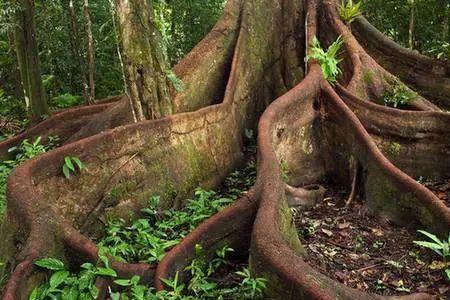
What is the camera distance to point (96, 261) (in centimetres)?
372

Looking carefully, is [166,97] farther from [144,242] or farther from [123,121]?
[144,242]

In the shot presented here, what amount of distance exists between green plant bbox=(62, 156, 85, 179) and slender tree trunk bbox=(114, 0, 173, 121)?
125 cm

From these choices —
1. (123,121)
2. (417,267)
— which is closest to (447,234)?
(417,267)

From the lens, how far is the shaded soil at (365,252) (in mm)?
4379

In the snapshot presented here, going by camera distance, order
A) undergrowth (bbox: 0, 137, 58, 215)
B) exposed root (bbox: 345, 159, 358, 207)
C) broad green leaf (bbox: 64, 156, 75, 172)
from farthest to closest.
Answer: undergrowth (bbox: 0, 137, 58, 215) < exposed root (bbox: 345, 159, 358, 207) < broad green leaf (bbox: 64, 156, 75, 172)

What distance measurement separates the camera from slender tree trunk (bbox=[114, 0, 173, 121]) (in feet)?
18.1

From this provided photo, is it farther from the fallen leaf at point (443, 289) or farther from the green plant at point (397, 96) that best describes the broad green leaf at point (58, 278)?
the green plant at point (397, 96)

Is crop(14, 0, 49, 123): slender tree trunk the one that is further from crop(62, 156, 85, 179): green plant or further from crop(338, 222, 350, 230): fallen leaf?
crop(338, 222, 350, 230): fallen leaf

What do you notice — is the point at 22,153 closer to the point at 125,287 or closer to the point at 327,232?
the point at 125,287

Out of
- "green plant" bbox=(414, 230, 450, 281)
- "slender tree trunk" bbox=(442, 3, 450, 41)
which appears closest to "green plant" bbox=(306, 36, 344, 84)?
"green plant" bbox=(414, 230, 450, 281)

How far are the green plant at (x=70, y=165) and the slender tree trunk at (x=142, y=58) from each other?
125cm

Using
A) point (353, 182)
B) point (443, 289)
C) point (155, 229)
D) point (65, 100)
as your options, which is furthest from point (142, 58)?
point (65, 100)

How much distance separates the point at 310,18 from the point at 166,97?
3.35m

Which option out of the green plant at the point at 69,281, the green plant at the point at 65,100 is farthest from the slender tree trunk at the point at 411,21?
the green plant at the point at 69,281
